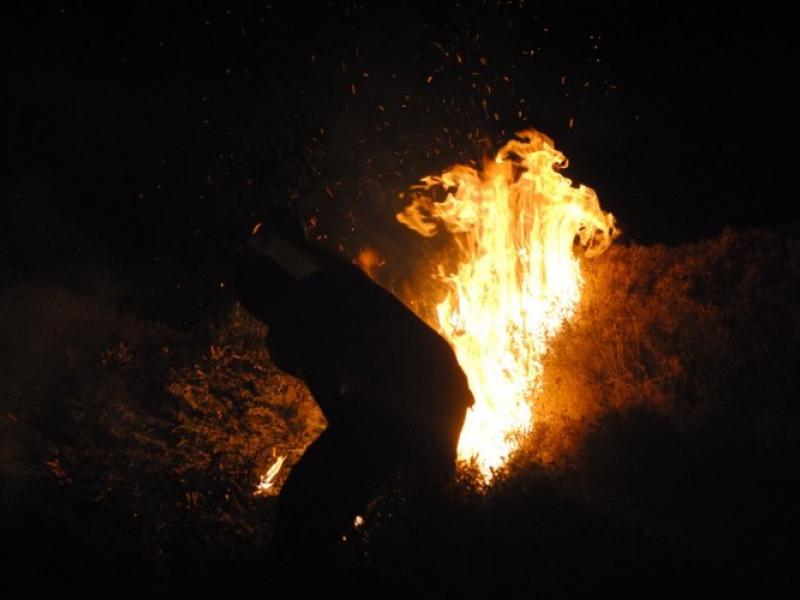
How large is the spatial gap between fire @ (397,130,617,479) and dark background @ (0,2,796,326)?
2.46 m

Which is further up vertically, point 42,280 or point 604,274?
point 604,274

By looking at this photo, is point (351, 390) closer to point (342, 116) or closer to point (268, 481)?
point (268, 481)

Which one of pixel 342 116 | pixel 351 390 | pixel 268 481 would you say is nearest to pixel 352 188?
pixel 342 116

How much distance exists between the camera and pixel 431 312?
295 inches

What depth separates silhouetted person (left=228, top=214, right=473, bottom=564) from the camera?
136 inches

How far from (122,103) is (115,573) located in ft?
21.1

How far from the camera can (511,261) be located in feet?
22.2

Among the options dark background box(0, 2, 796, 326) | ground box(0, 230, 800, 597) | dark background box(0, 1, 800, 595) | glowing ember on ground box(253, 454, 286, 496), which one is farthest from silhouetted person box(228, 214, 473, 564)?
dark background box(0, 2, 796, 326)

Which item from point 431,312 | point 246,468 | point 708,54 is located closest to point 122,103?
point 431,312

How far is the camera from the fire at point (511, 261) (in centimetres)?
614

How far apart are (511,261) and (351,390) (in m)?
3.53

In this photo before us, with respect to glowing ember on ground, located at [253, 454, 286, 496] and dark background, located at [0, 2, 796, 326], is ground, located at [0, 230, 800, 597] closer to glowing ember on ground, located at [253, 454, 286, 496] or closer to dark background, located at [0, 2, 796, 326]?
glowing ember on ground, located at [253, 454, 286, 496]

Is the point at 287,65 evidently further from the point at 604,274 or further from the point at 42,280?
the point at 604,274

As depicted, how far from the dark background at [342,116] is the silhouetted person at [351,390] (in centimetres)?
546
